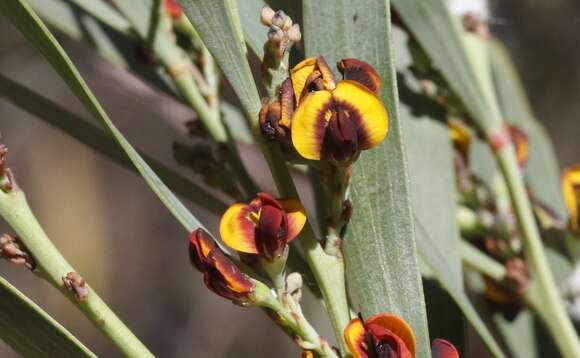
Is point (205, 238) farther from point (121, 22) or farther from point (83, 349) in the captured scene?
point (121, 22)

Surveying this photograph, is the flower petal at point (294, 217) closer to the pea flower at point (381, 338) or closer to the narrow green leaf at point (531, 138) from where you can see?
the pea flower at point (381, 338)

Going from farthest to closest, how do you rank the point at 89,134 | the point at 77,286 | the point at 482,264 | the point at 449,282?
the point at 482,264 → the point at 89,134 → the point at 449,282 → the point at 77,286

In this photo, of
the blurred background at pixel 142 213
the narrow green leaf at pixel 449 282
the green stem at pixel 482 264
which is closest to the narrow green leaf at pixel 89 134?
the narrow green leaf at pixel 449 282

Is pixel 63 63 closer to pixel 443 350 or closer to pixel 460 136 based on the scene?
pixel 443 350

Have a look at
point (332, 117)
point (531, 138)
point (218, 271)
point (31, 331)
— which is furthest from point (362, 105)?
point (531, 138)

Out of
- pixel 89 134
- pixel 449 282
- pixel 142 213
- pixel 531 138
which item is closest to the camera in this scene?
pixel 449 282

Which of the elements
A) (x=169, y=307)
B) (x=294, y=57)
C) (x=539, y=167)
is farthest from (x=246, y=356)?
(x=294, y=57)

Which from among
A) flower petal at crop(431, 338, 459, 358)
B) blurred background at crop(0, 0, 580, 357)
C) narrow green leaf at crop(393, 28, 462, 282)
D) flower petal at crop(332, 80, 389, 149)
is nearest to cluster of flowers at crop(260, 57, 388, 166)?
flower petal at crop(332, 80, 389, 149)
